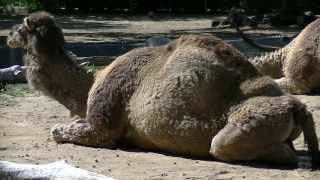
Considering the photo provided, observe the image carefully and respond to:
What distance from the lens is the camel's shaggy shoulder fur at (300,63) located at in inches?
467

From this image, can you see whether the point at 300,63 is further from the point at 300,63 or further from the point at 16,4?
the point at 16,4

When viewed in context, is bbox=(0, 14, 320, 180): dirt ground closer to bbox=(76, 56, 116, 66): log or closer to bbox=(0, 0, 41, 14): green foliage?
bbox=(76, 56, 116, 66): log

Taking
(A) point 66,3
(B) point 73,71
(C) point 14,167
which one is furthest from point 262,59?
(A) point 66,3

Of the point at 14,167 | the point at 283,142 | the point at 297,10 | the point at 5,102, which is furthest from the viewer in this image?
the point at 297,10

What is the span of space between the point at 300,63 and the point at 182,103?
5.43 metres

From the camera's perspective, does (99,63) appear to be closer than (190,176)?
No

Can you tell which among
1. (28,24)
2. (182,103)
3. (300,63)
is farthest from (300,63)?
(182,103)

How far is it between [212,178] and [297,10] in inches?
1055

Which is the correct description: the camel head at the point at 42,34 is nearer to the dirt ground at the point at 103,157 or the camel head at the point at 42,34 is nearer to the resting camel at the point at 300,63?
the dirt ground at the point at 103,157

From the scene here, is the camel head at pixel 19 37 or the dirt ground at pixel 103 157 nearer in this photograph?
the dirt ground at pixel 103 157

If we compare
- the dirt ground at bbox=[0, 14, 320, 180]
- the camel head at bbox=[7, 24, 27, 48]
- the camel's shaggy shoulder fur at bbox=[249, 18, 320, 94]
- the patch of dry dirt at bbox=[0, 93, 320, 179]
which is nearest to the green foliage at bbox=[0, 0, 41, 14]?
the camel's shaggy shoulder fur at bbox=[249, 18, 320, 94]

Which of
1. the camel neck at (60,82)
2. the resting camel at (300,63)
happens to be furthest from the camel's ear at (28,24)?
the resting camel at (300,63)

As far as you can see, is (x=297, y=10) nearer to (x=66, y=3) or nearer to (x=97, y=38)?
(x=97, y=38)

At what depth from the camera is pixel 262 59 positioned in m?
12.1
